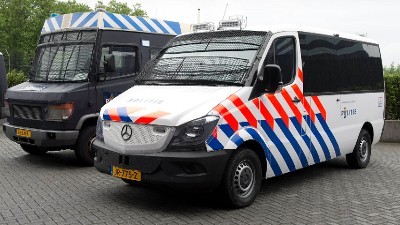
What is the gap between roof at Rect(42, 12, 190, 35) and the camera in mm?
9219

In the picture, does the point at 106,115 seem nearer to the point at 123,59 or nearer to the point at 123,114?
the point at 123,114

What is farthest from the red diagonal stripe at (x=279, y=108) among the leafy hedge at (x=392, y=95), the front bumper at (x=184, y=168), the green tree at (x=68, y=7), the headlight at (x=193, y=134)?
the green tree at (x=68, y=7)

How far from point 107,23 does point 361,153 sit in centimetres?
539

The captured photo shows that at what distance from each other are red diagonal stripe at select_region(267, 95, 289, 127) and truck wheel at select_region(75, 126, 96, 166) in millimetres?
3815

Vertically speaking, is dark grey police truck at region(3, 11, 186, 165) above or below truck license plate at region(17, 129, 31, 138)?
above

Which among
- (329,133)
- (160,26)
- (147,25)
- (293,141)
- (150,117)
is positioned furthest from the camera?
(160,26)

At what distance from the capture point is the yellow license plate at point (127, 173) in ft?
18.8

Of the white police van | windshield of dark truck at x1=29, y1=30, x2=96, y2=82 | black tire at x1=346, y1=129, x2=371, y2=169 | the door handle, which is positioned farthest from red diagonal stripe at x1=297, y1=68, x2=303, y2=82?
windshield of dark truck at x1=29, y1=30, x2=96, y2=82

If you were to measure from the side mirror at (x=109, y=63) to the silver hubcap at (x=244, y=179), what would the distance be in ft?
12.6

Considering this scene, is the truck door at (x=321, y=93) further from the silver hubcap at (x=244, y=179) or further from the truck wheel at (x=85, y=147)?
the truck wheel at (x=85, y=147)

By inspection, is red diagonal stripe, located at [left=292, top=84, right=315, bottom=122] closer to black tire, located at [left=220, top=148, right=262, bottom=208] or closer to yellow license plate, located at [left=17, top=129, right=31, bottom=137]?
black tire, located at [left=220, top=148, right=262, bottom=208]

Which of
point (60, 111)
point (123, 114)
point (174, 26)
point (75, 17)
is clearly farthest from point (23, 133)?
point (174, 26)

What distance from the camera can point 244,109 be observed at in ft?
19.7

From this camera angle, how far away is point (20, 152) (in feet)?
→ 34.8
